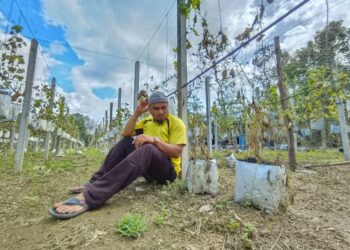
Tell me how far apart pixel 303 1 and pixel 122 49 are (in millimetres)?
7440

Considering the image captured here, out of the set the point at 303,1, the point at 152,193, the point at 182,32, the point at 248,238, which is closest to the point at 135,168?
the point at 152,193

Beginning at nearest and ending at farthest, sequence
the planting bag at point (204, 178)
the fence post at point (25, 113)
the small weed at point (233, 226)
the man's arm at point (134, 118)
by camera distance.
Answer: the small weed at point (233, 226), the planting bag at point (204, 178), the man's arm at point (134, 118), the fence post at point (25, 113)

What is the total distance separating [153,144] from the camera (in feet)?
5.84

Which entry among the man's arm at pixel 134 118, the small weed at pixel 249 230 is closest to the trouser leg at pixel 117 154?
the man's arm at pixel 134 118

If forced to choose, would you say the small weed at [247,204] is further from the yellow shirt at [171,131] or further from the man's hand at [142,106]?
the man's hand at [142,106]

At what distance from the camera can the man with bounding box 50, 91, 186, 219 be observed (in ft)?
4.89

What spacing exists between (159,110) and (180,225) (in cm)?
107

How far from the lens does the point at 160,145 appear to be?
1788mm

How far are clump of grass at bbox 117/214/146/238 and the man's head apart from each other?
1036 mm

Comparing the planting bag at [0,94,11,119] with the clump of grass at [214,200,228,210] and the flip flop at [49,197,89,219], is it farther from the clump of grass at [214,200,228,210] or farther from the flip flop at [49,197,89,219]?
the clump of grass at [214,200,228,210]

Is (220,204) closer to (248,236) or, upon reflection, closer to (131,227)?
(248,236)

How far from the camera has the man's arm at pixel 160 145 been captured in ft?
5.76

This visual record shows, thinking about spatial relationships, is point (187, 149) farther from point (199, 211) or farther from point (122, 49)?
point (122, 49)

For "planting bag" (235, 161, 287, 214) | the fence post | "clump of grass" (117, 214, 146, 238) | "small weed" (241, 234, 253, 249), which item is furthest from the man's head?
the fence post
